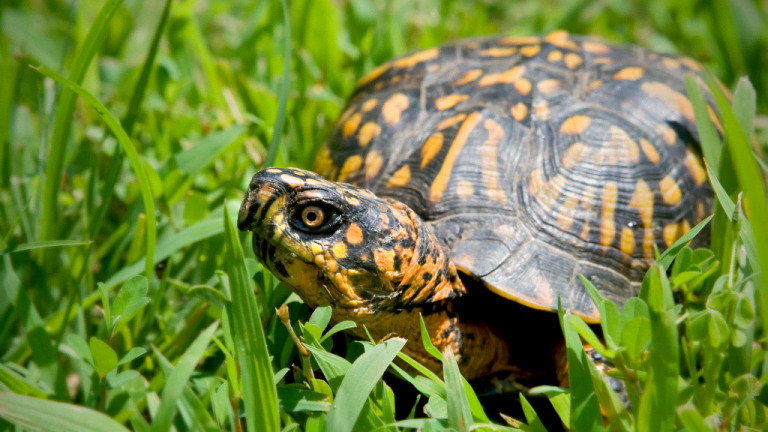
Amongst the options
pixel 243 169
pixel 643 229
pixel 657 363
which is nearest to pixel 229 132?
pixel 243 169

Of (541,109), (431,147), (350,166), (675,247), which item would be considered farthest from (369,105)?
(675,247)

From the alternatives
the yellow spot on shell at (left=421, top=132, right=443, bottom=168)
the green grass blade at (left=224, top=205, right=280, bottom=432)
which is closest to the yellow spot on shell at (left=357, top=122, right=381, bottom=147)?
the yellow spot on shell at (left=421, top=132, right=443, bottom=168)

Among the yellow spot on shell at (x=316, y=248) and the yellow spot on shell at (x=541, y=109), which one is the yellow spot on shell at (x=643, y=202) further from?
the yellow spot on shell at (x=316, y=248)

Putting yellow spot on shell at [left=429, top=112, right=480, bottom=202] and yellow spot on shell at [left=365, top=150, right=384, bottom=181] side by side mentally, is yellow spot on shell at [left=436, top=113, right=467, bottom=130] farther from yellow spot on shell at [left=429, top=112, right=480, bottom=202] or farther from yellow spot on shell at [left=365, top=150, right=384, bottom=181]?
A: yellow spot on shell at [left=365, top=150, right=384, bottom=181]

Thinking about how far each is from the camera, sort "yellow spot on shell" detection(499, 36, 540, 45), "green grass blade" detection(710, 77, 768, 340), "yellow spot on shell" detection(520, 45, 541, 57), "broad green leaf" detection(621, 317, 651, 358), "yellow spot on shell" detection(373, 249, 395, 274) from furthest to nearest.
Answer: "yellow spot on shell" detection(499, 36, 540, 45) → "yellow spot on shell" detection(520, 45, 541, 57) → "yellow spot on shell" detection(373, 249, 395, 274) → "broad green leaf" detection(621, 317, 651, 358) → "green grass blade" detection(710, 77, 768, 340)

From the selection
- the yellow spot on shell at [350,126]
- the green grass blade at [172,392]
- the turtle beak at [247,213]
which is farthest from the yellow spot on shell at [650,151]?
the green grass blade at [172,392]

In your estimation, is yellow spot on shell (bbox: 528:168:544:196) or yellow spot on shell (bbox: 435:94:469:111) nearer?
yellow spot on shell (bbox: 528:168:544:196)

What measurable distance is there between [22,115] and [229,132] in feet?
3.37

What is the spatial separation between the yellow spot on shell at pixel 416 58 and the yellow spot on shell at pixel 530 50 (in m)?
0.33

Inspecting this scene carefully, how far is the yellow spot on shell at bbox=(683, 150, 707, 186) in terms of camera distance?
1800mm

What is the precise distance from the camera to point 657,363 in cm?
102

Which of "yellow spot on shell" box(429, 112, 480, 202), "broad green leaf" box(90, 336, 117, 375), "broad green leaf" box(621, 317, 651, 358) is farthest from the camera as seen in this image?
"yellow spot on shell" box(429, 112, 480, 202)

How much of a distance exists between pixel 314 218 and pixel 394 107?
834mm

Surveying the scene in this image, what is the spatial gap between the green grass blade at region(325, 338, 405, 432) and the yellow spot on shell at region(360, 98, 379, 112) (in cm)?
106
